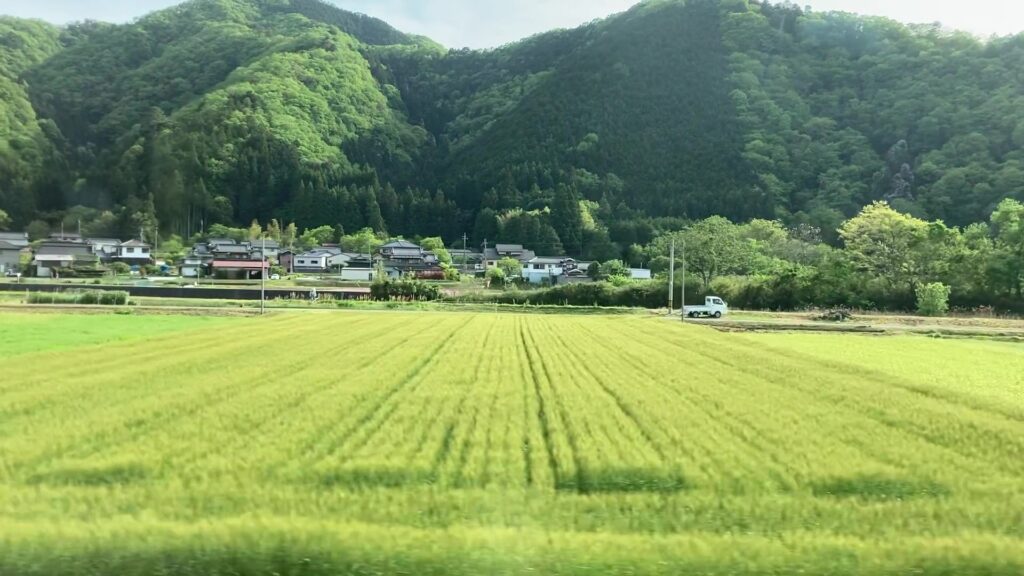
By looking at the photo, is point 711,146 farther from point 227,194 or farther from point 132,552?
point 132,552

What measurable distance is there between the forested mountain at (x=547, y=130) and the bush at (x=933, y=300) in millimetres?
25595

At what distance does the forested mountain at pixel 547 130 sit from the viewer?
68000mm

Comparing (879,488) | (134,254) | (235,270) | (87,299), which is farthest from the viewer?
(134,254)

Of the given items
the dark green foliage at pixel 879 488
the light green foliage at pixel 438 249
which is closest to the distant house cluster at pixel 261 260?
the light green foliage at pixel 438 249

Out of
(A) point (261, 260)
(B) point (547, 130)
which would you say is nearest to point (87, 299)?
(A) point (261, 260)

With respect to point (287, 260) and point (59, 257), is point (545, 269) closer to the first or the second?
point (287, 260)

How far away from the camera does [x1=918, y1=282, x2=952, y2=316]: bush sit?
1399 inches

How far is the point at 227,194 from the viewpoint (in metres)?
88.1

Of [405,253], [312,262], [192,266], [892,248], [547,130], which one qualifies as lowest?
[192,266]

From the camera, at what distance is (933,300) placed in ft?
117

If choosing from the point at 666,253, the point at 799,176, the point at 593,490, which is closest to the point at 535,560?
the point at 593,490

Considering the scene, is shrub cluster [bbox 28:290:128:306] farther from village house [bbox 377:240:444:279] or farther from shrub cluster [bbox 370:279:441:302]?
village house [bbox 377:240:444:279]

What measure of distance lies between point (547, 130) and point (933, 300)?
7041 centimetres

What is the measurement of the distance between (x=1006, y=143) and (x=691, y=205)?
3030 centimetres
